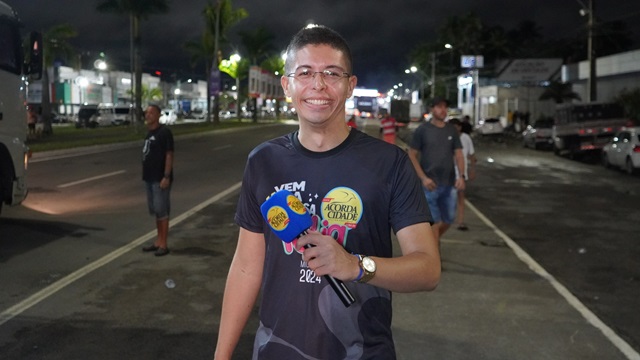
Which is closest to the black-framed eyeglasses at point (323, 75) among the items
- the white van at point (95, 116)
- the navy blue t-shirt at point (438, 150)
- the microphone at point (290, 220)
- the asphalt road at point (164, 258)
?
the microphone at point (290, 220)

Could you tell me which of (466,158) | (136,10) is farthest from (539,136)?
(466,158)

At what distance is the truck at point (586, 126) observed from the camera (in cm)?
3006

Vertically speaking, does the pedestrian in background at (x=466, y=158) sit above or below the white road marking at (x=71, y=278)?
above

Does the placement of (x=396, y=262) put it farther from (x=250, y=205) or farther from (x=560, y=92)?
(x=560, y=92)

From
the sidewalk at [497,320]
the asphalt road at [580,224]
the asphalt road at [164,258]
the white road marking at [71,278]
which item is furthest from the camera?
the asphalt road at [580,224]

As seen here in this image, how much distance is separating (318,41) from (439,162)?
668 cm

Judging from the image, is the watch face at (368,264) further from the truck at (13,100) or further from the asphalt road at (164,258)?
the truck at (13,100)

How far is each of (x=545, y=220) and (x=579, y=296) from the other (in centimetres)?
600

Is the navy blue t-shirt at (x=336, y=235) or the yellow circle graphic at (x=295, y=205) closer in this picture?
the yellow circle graphic at (x=295, y=205)

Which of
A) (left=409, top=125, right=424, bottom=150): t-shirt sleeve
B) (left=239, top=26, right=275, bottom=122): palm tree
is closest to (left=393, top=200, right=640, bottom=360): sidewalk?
(left=409, top=125, right=424, bottom=150): t-shirt sleeve

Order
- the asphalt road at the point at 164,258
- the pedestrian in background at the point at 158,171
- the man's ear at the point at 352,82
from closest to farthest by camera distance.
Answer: the man's ear at the point at 352,82 < the asphalt road at the point at 164,258 < the pedestrian in background at the point at 158,171

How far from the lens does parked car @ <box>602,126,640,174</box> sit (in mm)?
23281

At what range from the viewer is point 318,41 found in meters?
2.66

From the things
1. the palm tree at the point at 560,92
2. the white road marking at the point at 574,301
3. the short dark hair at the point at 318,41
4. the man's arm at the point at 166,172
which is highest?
the palm tree at the point at 560,92
